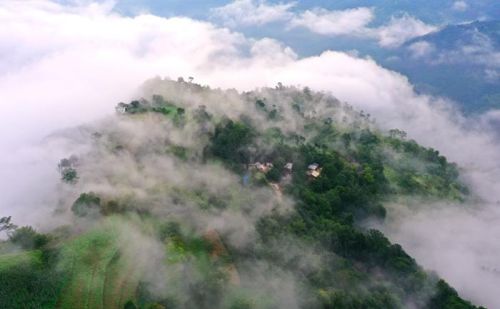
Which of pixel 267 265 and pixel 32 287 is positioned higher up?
pixel 267 265

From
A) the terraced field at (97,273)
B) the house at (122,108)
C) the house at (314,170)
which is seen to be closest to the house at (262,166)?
the house at (314,170)

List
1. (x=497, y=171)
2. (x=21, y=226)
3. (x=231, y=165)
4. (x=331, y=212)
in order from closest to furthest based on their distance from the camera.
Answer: (x=21, y=226), (x=331, y=212), (x=231, y=165), (x=497, y=171)

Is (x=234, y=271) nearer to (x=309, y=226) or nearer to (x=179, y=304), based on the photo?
(x=179, y=304)

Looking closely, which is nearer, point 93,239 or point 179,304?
point 179,304

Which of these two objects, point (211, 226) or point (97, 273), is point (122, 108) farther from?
point (97, 273)

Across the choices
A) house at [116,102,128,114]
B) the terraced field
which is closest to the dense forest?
the terraced field

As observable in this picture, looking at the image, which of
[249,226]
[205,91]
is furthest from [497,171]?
[249,226]

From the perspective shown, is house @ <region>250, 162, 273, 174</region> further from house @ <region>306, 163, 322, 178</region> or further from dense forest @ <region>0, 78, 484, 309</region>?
house @ <region>306, 163, 322, 178</region>

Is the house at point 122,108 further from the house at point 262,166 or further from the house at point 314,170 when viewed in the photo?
the house at point 314,170
